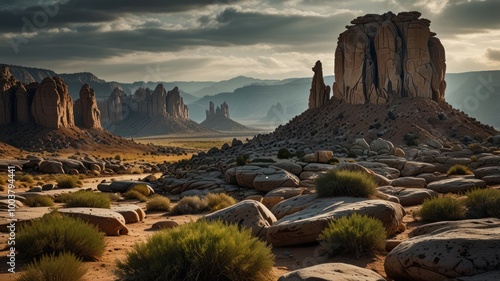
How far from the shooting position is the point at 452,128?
53.8 metres

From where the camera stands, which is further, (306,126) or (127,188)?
(306,126)

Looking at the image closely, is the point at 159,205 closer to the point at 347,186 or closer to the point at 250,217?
the point at 250,217

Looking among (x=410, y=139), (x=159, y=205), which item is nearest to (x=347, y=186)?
(x=159, y=205)

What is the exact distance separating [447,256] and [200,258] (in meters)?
4.22

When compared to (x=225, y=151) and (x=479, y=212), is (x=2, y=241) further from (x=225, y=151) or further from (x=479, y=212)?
(x=225, y=151)

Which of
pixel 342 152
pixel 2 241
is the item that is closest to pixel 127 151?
pixel 342 152

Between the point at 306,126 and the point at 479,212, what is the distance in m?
51.1

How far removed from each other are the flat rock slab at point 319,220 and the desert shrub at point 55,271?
518 centimetres

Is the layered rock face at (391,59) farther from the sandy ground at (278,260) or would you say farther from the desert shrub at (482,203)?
the sandy ground at (278,260)

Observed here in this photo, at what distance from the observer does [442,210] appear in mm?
13438

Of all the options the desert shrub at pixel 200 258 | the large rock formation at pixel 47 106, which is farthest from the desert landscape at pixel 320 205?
the large rock formation at pixel 47 106

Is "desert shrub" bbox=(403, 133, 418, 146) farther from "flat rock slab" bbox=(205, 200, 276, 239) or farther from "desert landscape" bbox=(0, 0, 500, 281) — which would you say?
"flat rock slab" bbox=(205, 200, 276, 239)

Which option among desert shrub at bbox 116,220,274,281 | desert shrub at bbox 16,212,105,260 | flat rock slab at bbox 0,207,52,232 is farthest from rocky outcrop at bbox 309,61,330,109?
desert shrub at bbox 116,220,274,281

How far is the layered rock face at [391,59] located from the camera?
2282 inches
